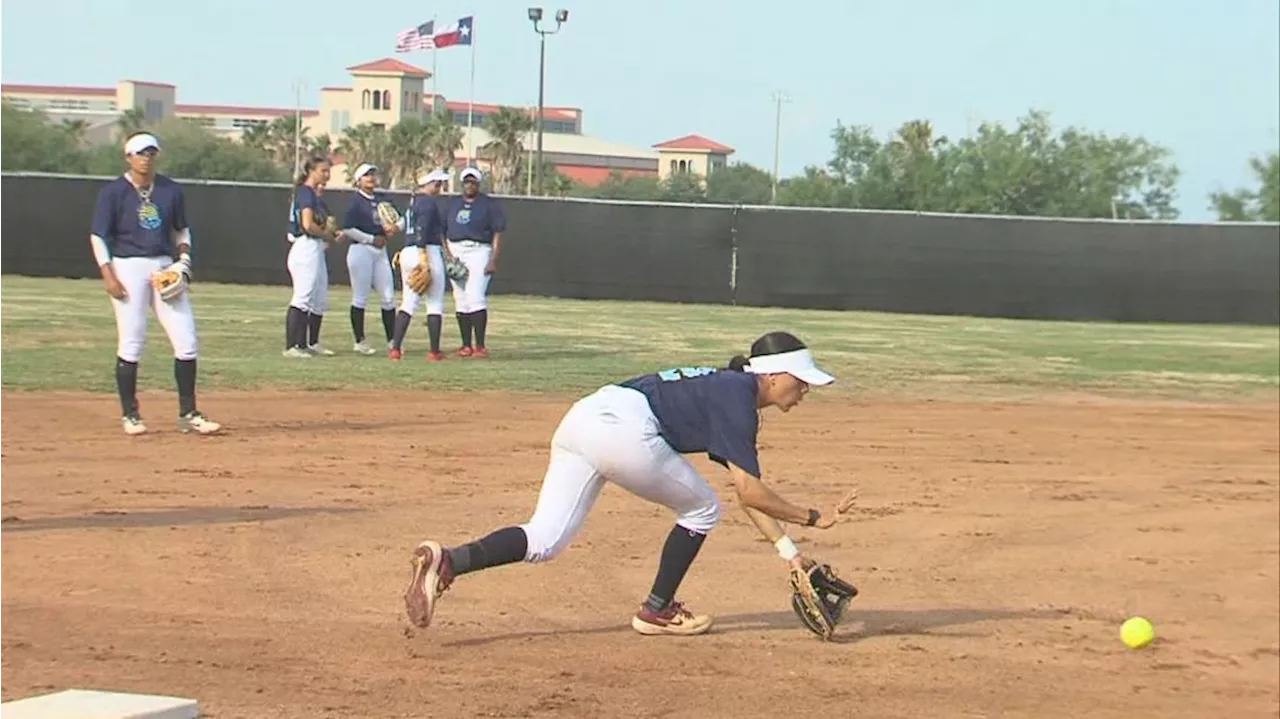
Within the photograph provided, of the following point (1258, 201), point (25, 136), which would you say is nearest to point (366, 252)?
point (25, 136)

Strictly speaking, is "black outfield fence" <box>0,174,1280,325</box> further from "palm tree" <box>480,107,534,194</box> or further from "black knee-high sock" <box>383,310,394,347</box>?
"palm tree" <box>480,107,534,194</box>

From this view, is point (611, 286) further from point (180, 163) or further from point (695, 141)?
point (695, 141)

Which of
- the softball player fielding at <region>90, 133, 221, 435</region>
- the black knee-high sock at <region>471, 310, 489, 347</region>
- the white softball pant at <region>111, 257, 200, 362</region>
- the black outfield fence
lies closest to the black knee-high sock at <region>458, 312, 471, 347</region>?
the black knee-high sock at <region>471, 310, 489, 347</region>

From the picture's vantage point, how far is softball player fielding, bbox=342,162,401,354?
48.3ft

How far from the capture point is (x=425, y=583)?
5824 mm

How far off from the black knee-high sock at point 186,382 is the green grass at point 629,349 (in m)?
2.40

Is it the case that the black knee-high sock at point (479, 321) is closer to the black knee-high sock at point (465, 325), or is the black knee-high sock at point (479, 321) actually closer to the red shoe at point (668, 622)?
the black knee-high sock at point (465, 325)

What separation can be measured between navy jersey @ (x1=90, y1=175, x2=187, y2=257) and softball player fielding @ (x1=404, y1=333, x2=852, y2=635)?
4.25 metres

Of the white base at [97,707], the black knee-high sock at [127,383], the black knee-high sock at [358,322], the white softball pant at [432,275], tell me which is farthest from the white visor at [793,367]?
the black knee-high sock at [358,322]

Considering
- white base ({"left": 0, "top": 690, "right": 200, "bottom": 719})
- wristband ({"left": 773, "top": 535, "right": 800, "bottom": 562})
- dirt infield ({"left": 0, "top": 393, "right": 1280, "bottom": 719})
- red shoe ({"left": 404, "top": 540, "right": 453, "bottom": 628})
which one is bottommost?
dirt infield ({"left": 0, "top": 393, "right": 1280, "bottom": 719})

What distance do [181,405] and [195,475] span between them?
1.33 meters

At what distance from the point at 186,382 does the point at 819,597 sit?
16.3 ft

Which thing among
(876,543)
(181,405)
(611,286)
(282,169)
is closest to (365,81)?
(282,169)

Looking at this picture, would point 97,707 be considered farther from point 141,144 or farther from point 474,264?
point 474,264
